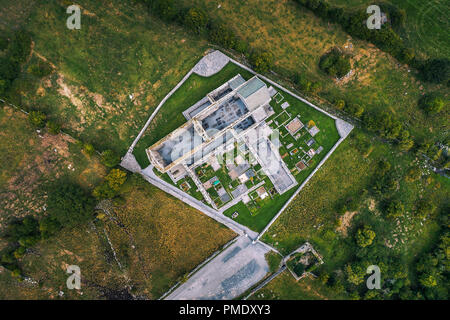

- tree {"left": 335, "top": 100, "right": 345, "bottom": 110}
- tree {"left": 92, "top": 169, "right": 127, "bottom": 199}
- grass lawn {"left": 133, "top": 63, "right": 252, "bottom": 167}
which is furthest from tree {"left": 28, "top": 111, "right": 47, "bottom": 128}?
tree {"left": 335, "top": 100, "right": 345, "bottom": 110}

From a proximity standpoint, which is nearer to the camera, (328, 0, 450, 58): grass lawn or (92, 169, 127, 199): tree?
(92, 169, 127, 199): tree

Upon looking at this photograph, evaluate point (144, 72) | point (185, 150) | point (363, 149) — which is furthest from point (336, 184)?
point (144, 72)

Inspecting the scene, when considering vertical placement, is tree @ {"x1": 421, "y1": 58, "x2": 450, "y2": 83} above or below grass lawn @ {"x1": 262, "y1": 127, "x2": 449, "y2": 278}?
above

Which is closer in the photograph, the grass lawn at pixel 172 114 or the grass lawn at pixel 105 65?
the grass lawn at pixel 105 65

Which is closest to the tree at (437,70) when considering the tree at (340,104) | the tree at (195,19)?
the tree at (340,104)

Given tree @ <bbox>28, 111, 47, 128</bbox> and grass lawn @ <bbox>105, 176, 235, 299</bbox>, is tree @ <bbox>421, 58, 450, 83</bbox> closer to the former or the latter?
grass lawn @ <bbox>105, 176, 235, 299</bbox>

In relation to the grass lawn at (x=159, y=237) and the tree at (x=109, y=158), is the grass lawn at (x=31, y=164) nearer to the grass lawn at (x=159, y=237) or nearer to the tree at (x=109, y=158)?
the tree at (x=109, y=158)

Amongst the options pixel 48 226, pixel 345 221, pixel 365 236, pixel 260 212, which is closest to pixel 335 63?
pixel 345 221
